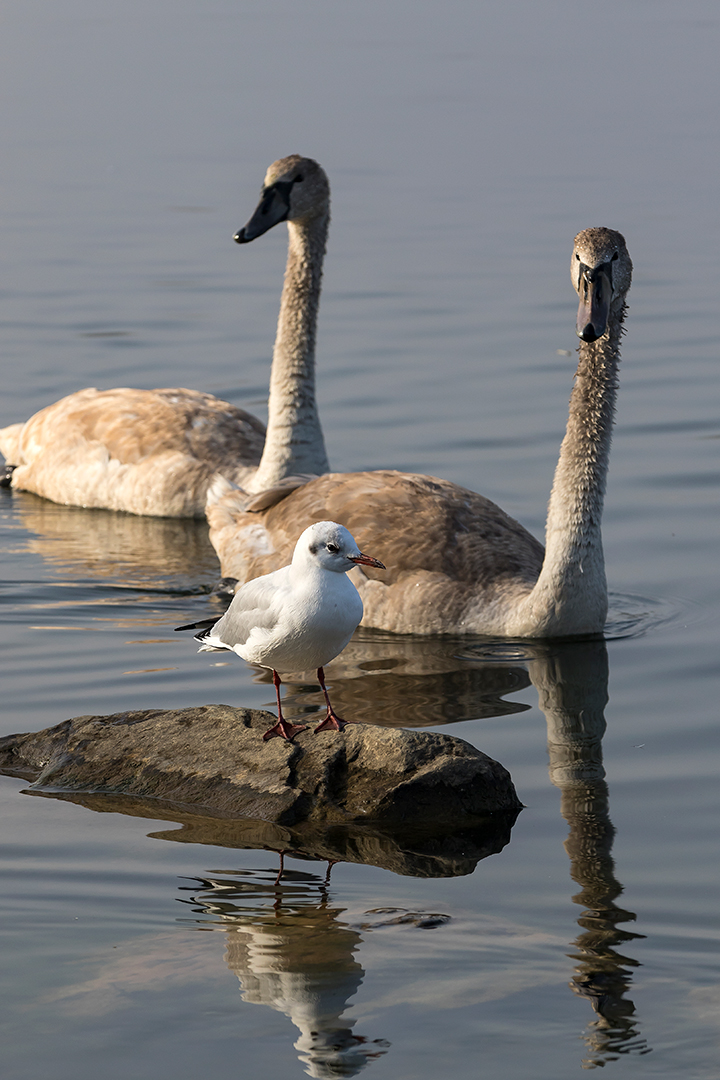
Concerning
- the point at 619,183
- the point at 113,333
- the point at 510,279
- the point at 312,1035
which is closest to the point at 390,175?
A: the point at 619,183

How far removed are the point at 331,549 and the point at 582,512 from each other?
3.06 metres

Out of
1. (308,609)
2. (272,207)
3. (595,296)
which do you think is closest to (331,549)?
(308,609)

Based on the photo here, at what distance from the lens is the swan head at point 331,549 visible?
683 cm

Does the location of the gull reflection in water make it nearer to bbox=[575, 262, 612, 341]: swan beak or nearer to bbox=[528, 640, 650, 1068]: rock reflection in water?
bbox=[528, 640, 650, 1068]: rock reflection in water

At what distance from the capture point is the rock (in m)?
6.90

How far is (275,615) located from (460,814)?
112 cm

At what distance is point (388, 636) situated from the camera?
9852mm

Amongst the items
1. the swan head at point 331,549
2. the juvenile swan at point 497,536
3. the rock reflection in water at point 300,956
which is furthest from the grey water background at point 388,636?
the swan head at point 331,549

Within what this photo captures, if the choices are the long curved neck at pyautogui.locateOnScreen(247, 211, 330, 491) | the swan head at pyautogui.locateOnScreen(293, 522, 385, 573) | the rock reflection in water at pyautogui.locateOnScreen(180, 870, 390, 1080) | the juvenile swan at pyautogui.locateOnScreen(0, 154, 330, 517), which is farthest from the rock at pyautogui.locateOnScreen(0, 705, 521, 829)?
the long curved neck at pyautogui.locateOnScreen(247, 211, 330, 491)

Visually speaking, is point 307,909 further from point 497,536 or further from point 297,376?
point 297,376

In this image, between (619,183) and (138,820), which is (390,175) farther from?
(138,820)

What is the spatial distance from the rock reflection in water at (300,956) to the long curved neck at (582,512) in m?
3.44

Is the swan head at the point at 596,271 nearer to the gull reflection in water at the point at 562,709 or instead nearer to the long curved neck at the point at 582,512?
the long curved neck at the point at 582,512

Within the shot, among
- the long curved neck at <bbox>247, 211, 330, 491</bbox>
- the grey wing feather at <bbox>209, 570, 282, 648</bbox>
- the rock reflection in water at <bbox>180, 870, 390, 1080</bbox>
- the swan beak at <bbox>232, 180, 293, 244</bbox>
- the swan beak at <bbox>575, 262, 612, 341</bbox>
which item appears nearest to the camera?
the rock reflection in water at <bbox>180, 870, 390, 1080</bbox>
